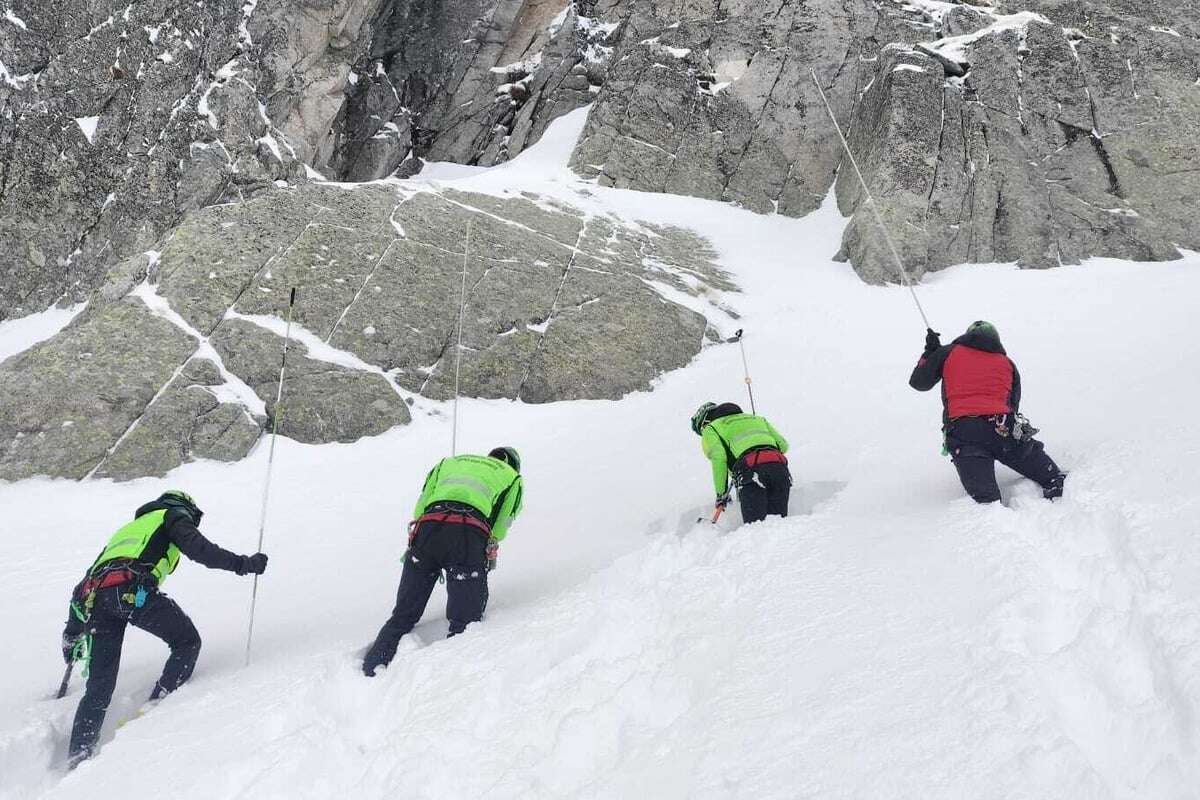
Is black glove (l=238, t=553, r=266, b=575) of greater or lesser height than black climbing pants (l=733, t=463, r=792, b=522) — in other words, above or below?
above

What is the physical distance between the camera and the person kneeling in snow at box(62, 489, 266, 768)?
5.31 metres

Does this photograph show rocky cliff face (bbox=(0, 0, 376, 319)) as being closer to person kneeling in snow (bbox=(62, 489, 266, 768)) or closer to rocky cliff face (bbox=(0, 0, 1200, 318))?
rocky cliff face (bbox=(0, 0, 1200, 318))

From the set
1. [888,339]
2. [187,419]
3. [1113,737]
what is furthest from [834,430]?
[187,419]

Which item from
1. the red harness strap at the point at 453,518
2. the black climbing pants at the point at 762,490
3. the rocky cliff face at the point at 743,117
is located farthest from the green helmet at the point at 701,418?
the rocky cliff face at the point at 743,117

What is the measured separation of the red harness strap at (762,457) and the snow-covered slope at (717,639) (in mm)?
592

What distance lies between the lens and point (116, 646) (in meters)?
5.37

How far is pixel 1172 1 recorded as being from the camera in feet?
72.0

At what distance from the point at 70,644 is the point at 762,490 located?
223 inches

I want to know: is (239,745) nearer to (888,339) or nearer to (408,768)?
(408,768)

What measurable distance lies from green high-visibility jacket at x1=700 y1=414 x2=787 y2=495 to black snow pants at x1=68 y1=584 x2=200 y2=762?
4518 mm

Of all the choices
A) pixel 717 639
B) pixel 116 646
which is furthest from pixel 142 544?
pixel 717 639

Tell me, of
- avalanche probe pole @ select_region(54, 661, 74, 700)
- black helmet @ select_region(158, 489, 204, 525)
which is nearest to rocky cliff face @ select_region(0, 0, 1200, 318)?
black helmet @ select_region(158, 489, 204, 525)

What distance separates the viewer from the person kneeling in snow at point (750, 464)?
21.6 feet

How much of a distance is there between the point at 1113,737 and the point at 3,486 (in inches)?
504
